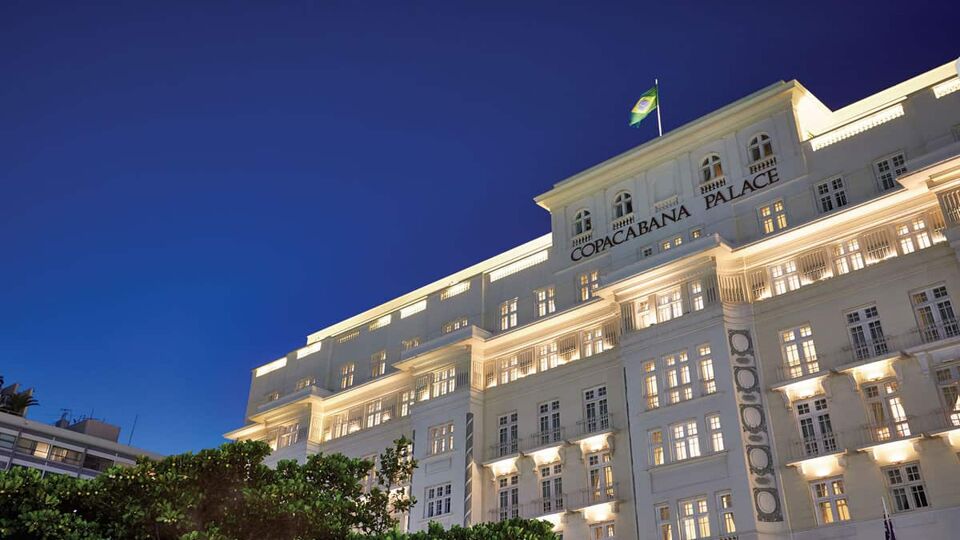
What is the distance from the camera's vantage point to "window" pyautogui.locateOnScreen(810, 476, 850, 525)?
3259cm

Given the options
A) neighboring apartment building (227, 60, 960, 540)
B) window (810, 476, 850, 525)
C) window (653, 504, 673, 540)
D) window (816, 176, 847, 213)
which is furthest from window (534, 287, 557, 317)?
window (810, 476, 850, 525)

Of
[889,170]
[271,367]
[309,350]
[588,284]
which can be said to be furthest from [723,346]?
[271,367]

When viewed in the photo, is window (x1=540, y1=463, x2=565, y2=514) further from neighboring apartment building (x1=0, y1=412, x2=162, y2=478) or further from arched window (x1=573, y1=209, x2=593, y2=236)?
neighboring apartment building (x1=0, y1=412, x2=162, y2=478)

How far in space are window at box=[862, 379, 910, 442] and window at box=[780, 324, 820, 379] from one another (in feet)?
8.34

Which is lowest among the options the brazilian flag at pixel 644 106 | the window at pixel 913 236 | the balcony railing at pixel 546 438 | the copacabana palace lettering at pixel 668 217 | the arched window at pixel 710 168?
the balcony railing at pixel 546 438

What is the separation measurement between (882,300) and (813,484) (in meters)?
8.33

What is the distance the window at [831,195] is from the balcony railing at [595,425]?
1432 centimetres

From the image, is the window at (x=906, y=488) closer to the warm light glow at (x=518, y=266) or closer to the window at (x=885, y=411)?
the window at (x=885, y=411)

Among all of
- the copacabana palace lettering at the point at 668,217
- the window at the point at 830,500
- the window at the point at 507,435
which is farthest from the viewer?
the window at the point at 507,435

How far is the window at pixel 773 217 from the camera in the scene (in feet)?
129

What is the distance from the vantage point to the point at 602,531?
1529 inches

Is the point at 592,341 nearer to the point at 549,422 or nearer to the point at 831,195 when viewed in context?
the point at 549,422

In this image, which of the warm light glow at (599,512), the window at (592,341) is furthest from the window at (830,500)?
the window at (592,341)

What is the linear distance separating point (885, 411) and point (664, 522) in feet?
33.7
